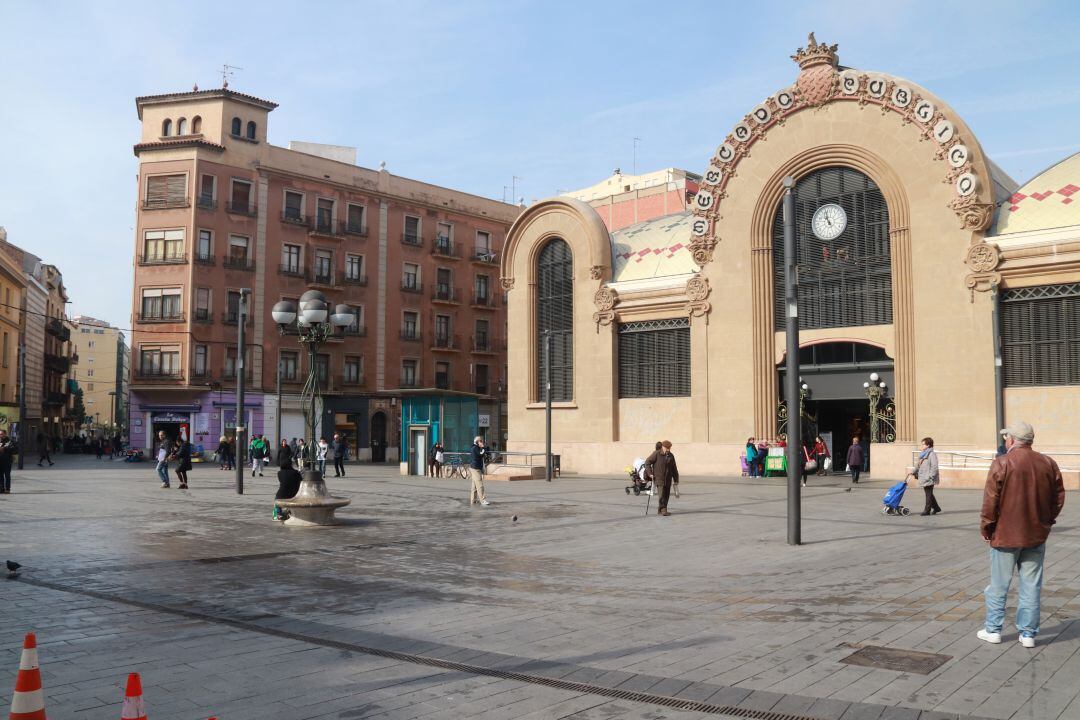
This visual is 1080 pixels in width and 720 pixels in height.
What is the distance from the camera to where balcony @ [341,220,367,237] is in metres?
52.7

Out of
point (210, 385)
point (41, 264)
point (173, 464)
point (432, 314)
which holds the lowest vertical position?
point (173, 464)

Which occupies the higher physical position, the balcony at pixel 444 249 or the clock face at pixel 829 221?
the balcony at pixel 444 249

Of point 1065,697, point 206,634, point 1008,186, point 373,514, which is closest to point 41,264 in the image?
point 373,514

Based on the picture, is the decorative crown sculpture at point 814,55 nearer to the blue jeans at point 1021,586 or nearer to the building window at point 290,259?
the blue jeans at point 1021,586

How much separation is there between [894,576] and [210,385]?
43.1 m

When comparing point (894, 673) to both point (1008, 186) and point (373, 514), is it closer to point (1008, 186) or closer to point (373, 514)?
point (373, 514)

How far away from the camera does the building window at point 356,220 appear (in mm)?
53112

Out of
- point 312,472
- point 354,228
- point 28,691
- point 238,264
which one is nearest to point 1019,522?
point 28,691

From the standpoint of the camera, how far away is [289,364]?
50.2m

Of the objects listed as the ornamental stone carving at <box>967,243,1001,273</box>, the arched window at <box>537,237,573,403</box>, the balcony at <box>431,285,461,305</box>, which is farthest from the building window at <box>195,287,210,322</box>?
the ornamental stone carving at <box>967,243,1001,273</box>

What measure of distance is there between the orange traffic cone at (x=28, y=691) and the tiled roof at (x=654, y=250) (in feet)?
101

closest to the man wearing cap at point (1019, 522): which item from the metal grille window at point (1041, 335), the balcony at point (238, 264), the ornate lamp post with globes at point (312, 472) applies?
the ornate lamp post with globes at point (312, 472)

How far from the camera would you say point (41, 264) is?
232 feet

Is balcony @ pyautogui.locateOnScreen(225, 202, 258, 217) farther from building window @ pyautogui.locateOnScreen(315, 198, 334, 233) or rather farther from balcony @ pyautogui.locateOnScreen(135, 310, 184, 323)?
balcony @ pyautogui.locateOnScreen(135, 310, 184, 323)
